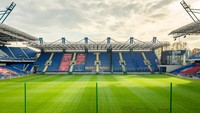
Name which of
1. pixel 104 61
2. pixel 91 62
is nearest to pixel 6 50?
pixel 91 62

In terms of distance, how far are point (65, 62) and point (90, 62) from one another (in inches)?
325

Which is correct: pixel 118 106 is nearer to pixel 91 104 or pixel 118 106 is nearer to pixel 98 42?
pixel 91 104

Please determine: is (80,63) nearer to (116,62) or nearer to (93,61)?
(93,61)

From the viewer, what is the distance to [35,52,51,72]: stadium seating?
54344mm

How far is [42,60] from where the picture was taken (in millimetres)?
57469

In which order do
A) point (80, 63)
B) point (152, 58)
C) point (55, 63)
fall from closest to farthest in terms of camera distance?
point (80, 63), point (55, 63), point (152, 58)

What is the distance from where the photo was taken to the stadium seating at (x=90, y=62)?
53625mm

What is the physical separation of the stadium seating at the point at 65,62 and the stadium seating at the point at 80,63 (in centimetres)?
260

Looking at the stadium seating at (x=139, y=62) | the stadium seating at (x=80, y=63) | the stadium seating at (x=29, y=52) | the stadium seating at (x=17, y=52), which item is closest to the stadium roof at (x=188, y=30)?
the stadium seating at (x=139, y=62)

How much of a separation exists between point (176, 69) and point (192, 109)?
130 feet

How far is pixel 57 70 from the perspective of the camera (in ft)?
174

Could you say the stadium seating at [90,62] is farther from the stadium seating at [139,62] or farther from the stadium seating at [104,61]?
the stadium seating at [139,62]

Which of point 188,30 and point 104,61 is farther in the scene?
point 104,61

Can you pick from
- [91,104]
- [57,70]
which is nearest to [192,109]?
[91,104]
